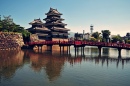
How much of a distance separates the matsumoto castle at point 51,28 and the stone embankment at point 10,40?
952 cm

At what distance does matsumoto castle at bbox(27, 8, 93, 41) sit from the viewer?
63.6 m

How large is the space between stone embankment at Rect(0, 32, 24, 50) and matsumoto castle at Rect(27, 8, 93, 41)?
9.52 m

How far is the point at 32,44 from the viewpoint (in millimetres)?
54219

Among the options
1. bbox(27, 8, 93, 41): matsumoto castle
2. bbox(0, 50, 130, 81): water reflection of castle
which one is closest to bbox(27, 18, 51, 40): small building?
bbox(27, 8, 93, 41): matsumoto castle

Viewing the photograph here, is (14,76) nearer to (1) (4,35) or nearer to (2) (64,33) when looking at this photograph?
(1) (4,35)

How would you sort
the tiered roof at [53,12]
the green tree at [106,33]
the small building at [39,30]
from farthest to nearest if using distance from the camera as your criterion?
the green tree at [106,33], the tiered roof at [53,12], the small building at [39,30]

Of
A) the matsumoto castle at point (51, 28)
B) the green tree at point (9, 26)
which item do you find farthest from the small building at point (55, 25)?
the green tree at point (9, 26)

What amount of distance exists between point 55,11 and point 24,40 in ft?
55.5

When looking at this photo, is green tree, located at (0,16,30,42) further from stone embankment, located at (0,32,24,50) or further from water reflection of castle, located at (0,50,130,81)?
water reflection of castle, located at (0,50,130,81)

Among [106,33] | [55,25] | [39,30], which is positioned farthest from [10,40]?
[106,33]

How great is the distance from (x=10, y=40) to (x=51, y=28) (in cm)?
1687

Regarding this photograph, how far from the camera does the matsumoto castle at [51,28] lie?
6362cm

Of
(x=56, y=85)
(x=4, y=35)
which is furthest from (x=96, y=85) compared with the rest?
(x=4, y=35)

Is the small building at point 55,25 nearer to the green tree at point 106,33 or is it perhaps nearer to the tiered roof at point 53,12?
the tiered roof at point 53,12
